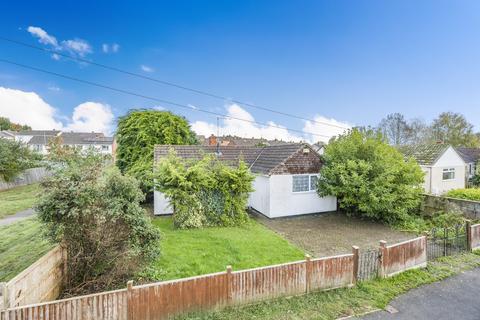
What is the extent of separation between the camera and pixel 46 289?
17.9 feet

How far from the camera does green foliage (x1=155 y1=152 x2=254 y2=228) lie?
476 inches

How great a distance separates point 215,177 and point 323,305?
800 cm

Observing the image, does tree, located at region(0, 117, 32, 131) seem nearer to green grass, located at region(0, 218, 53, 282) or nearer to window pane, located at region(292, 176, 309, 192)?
green grass, located at region(0, 218, 53, 282)

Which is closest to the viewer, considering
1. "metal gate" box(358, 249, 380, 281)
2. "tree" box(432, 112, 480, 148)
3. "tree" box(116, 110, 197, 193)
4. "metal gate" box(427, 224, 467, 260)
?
"metal gate" box(358, 249, 380, 281)

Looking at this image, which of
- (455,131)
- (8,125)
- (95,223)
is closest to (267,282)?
(95,223)

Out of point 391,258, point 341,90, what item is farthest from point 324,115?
point 391,258

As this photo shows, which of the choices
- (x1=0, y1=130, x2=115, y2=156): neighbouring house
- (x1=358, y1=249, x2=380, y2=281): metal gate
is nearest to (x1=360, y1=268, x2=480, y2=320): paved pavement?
(x1=358, y1=249, x2=380, y2=281): metal gate

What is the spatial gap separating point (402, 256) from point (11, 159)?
31369mm

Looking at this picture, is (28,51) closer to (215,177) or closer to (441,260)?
(215,177)

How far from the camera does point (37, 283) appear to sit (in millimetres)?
5109

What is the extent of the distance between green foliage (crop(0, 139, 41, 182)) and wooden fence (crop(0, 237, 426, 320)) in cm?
2336

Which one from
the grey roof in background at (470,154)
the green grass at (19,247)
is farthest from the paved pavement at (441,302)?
the grey roof in background at (470,154)

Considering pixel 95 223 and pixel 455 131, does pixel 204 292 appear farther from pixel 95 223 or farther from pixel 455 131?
pixel 455 131

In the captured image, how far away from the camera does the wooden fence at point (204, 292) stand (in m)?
4.60
